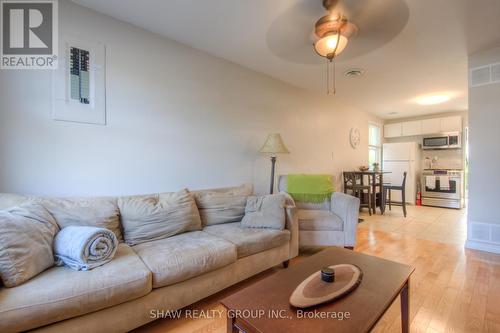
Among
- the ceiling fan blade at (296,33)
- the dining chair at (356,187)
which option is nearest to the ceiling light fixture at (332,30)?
the ceiling fan blade at (296,33)

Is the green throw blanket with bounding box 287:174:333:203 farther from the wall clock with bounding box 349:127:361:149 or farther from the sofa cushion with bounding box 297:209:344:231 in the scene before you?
the wall clock with bounding box 349:127:361:149

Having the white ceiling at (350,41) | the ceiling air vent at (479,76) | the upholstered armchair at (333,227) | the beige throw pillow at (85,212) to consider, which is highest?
the white ceiling at (350,41)

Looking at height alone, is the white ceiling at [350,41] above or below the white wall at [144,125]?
above

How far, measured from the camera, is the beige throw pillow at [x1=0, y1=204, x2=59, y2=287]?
1.13m

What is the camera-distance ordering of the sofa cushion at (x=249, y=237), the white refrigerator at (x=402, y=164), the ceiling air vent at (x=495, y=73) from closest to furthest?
the sofa cushion at (x=249, y=237), the ceiling air vent at (x=495, y=73), the white refrigerator at (x=402, y=164)

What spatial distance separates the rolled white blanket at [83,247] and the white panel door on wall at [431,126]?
7012 millimetres

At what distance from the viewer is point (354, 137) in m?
5.20

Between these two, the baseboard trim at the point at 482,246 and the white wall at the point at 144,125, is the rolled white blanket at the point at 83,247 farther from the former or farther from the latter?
the baseboard trim at the point at 482,246

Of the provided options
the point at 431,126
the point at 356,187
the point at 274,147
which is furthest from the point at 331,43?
the point at 431,126

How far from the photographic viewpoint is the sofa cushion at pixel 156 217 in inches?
72.2

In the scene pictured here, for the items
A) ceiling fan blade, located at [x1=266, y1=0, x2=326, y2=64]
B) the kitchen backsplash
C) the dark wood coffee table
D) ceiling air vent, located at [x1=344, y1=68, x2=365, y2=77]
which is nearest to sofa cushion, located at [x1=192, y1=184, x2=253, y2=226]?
the dark wood coffee table

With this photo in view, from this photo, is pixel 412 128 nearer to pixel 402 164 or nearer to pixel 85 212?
pixel 402 164

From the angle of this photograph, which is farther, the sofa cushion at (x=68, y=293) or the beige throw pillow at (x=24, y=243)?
the beige throw pillow at (x=24, y=243)

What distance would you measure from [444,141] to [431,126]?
47 centimetres
